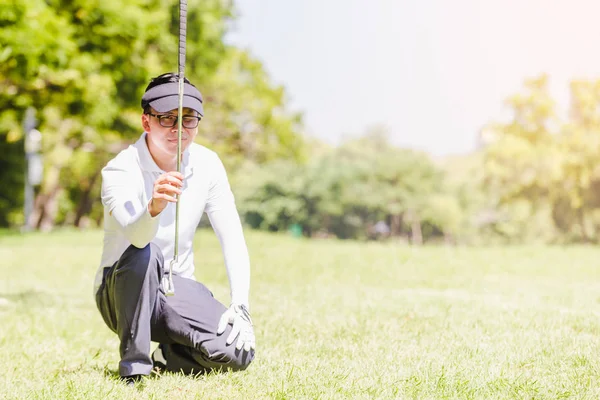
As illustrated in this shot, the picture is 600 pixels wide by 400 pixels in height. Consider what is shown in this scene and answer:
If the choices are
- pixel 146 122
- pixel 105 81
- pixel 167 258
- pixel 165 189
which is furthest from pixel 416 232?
pixel 165 189

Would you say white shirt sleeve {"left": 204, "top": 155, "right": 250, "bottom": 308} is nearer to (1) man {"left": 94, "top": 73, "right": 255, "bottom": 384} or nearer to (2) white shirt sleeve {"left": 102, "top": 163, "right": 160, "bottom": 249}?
(1) man {"left": 94, "top": 73, "right": 255, "bottom": 384}

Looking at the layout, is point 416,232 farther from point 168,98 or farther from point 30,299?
point 168,98

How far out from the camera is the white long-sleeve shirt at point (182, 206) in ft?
12.8

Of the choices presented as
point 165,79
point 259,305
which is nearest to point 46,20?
point 259,305

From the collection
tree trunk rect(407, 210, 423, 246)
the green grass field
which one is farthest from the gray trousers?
tree trunk rect(407, 210, 423, 246)

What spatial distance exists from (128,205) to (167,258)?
55 centimetres

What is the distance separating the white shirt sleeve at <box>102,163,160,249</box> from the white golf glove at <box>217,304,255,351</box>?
672 mm

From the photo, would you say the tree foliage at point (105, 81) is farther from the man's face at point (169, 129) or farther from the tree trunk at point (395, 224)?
the tree trunk at point (395, 224)

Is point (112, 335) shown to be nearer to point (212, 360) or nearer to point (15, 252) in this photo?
point (212, 360)

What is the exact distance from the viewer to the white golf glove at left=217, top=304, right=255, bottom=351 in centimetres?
413

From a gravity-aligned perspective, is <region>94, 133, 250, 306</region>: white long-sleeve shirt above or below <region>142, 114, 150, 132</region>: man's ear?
below

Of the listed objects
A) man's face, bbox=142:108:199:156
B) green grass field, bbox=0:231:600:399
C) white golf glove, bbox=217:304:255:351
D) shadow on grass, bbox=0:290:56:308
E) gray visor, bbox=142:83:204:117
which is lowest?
shadow on grass, bbox=0:290:56:308

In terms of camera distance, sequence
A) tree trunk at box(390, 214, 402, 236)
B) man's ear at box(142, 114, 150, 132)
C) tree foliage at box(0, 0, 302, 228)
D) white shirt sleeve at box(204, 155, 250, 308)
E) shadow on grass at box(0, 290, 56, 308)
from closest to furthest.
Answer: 1. man's ear at box(142, 114, 150, 132)
2. white shirt sleeve at box(204, 155, 250, 308)
3. shadow on grass at box(0, 290, 56, 308)
4. tree foliage at box(0, 0, 302, 228)
5. tree trunk at box(390, 214, 402, 236)


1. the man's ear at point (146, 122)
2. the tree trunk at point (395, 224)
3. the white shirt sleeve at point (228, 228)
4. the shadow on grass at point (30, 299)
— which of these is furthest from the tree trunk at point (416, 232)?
the man's ear at point (146, 122)
